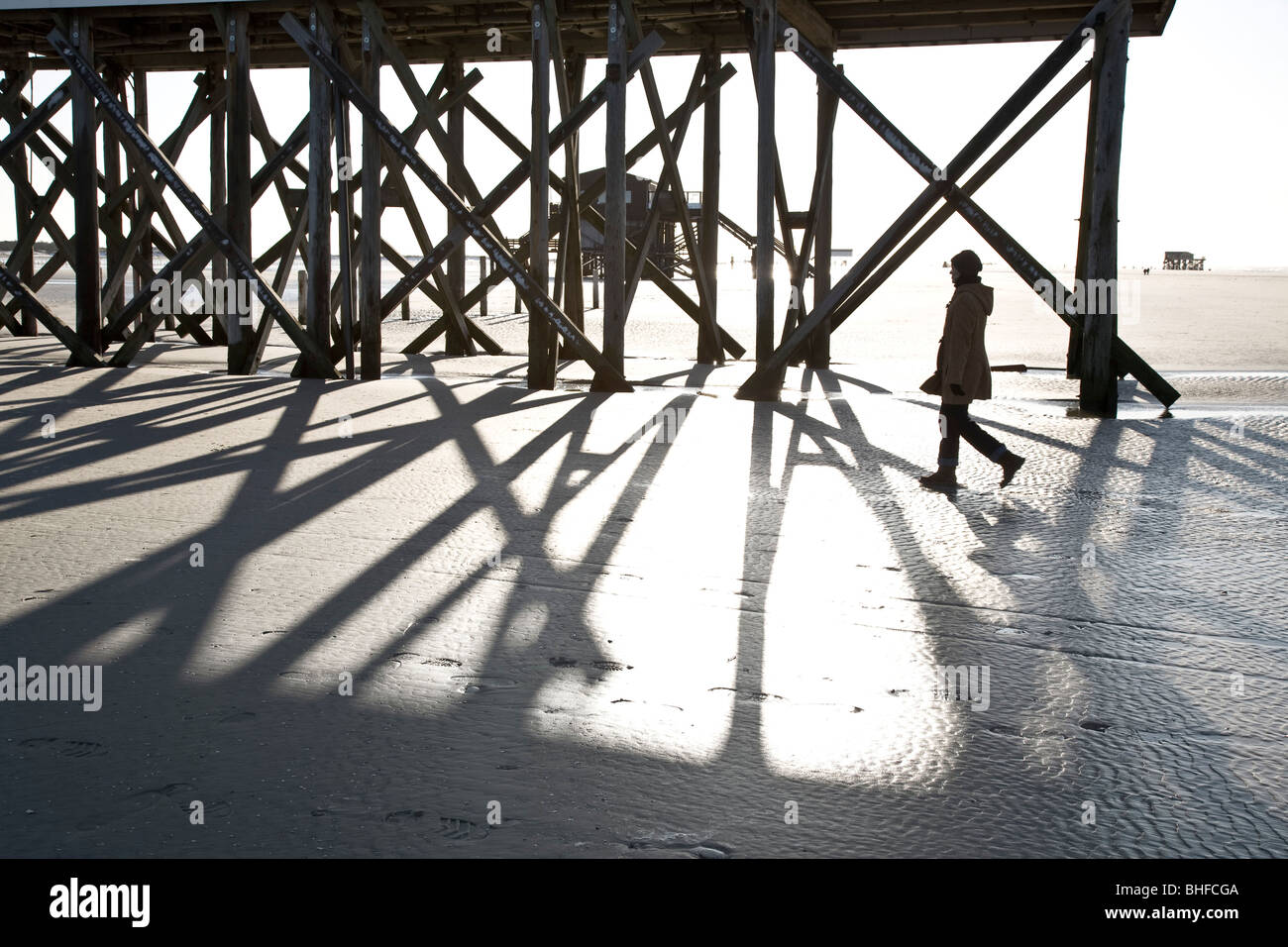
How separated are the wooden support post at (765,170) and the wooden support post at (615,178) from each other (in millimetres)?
1226

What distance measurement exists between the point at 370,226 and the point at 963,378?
7.28m

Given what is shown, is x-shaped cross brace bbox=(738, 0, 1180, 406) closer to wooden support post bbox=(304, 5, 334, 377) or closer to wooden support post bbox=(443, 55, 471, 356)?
wooden support post bbox=(304, 5, 334, 377)

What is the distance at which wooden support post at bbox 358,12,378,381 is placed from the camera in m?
12.4

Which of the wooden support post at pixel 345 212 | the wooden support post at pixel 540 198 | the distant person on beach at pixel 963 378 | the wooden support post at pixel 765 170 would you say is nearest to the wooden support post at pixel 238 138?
the wooden support post at pixel 345 212

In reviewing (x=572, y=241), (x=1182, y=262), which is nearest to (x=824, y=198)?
(x=572, y=241)

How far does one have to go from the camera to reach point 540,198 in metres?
11.6

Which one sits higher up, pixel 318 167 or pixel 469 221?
pixel 318 167

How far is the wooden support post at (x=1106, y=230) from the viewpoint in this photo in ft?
32.8

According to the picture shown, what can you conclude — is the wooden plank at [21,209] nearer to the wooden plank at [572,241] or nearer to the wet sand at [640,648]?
the wooden plank at [572,241]

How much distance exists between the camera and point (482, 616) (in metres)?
4.64

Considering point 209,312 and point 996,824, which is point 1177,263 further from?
point 996,824

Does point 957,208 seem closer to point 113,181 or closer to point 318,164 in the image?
point 318,164

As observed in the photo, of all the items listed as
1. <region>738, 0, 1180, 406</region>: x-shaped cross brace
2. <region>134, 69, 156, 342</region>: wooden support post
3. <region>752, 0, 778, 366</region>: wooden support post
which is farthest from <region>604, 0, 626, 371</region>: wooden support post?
<region>134, 69, 156, 342</region>: wooden support post
